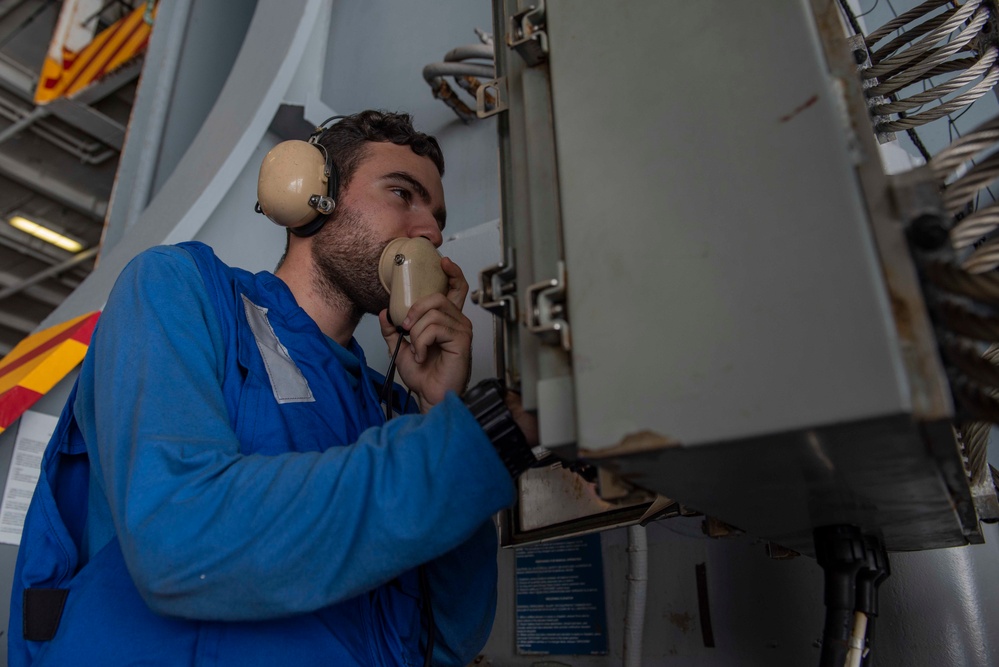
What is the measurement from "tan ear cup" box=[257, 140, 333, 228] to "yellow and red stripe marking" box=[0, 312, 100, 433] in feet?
1.93

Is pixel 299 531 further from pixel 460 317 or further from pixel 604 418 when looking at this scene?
pixel 460 317

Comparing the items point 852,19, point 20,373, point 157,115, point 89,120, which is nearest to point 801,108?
point 852,19

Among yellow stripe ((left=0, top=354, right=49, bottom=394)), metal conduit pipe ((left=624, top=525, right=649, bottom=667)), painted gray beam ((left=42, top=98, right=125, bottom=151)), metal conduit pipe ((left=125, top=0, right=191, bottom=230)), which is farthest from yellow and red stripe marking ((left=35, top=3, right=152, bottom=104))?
metal conduit pipe ((left=624, top=525, right=649, bottom=667))

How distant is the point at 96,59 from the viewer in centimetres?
379

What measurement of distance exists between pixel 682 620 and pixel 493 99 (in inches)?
37.2

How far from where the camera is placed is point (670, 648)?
120 cm

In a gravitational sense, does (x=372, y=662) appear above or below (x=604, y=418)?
below

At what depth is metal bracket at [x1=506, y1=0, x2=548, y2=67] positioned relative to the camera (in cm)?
68

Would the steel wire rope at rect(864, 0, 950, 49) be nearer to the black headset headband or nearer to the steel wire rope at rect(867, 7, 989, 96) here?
the steel wire rope at rect(867, 7, 989, 96)

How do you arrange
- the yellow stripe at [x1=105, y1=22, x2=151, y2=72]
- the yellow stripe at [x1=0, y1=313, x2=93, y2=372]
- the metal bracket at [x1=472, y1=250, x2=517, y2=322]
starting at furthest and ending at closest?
the yellow stripe at [x1=105, y1=22, x2=151, y2=72] < the yellow stripe at [x1=0, y1=313, x2=93, y2=372] < the metal bracket at [x1=472, y1=250, x2=517, y2=322]

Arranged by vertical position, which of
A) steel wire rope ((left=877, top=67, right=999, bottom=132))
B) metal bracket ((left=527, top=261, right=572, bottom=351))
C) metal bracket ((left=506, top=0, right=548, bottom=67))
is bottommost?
metal bracket ((left=527, top=261, right=572, bottom=351))

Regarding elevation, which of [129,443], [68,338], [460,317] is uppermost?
[68,338]

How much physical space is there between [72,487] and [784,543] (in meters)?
1.01

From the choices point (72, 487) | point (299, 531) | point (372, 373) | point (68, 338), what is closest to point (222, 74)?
point (68, 338)
